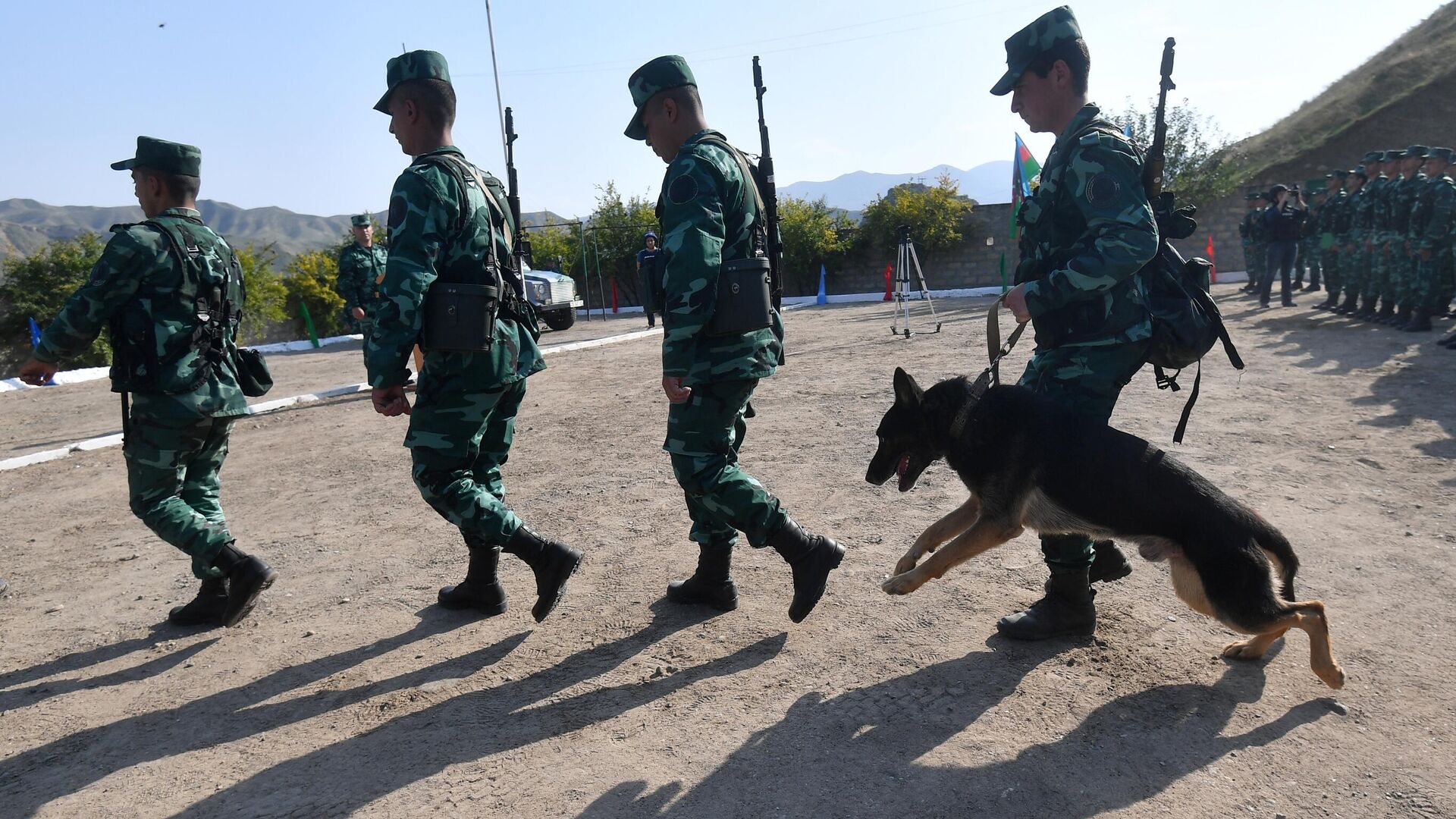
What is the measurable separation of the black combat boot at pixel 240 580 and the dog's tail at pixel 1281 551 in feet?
12.6

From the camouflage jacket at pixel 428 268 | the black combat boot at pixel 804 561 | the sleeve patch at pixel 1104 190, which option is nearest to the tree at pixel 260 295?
the camouflage jacket at pixel 428 268

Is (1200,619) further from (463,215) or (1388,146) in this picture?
(1388,146)

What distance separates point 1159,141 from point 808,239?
26.2 m

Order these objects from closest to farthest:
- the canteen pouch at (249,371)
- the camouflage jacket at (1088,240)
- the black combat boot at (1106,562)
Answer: the camouflage jacket at (1088,240) → the black combat boot at (1106,562) → the canteen pouch at (249,371)

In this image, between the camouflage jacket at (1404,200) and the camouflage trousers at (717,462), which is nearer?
the camouflage trousers at (717,462)

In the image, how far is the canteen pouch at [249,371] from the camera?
12.9 ft

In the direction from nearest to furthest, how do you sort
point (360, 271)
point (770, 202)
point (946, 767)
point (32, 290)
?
1. point (946, 767)
2. point (770, 202)
3. point (360, 271)
4. point (32, 290)

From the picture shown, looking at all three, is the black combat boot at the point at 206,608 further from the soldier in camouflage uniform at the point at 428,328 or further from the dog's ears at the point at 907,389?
the dog's ears at the point at 907,389

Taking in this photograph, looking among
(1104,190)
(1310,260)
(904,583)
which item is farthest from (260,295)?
(1310,260)

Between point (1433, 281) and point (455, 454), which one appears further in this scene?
point (1433, 281)

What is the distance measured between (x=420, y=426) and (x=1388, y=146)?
34263mm

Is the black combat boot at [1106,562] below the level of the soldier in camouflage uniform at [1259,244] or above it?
below

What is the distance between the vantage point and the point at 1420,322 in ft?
35.0

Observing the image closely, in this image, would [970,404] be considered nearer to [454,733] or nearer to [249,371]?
[454,733]
